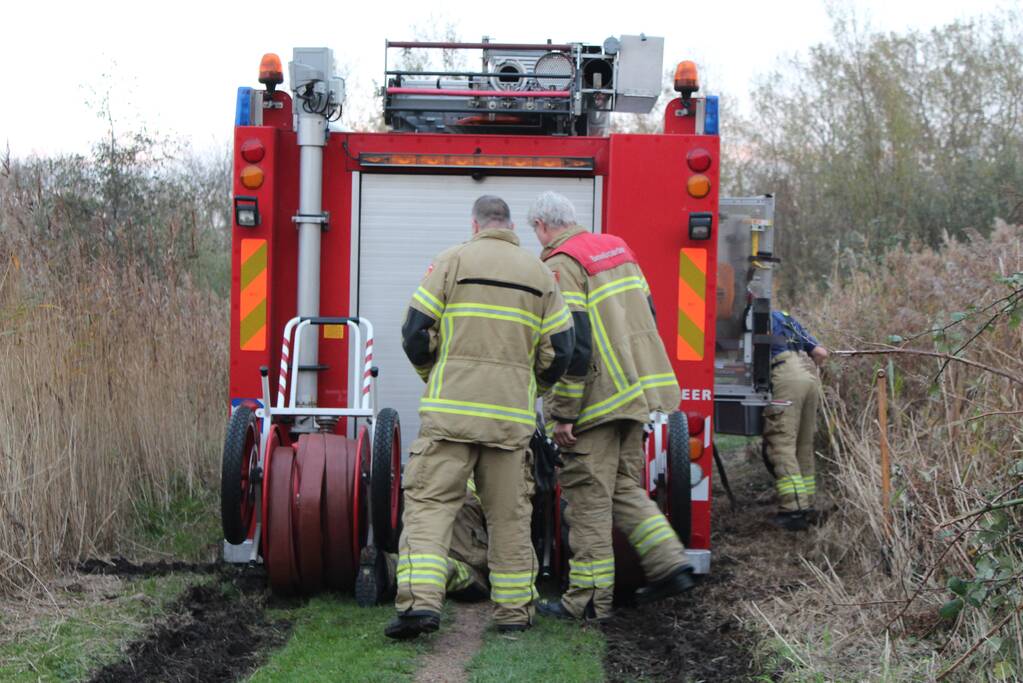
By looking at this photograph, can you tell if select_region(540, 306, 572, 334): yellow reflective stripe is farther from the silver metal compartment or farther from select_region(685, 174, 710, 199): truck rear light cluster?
the silver metal compartment

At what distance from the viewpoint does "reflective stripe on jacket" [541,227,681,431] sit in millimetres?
5836

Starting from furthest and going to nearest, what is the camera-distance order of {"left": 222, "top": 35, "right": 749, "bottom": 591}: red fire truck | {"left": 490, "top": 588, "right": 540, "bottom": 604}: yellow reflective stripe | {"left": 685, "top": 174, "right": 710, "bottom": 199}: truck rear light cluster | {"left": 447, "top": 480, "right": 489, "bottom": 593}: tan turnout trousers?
{"left": 685, "top": 174, "right": 710, "bottom": 199}: truck rear light cluster, {"left": 222, "top": 35, "right": 749, "bottom": 591}: red fire truck, {"left": 447, "top": 480, "right": 489, "bottom": 593}: tan turnout trousers, {"left": 490, "top": 588, "right": 540, "bottom": 604}: yellow reflective stripe

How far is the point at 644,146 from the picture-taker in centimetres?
662

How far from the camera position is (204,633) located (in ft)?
17.8

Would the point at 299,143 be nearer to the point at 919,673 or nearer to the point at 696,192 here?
the point at 696,192

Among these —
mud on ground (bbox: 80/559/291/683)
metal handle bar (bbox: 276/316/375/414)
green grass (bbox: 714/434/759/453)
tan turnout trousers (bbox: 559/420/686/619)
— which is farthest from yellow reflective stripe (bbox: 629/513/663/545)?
green grass (bbox: 714/434/759/453)

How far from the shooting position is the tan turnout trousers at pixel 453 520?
5.27 meters

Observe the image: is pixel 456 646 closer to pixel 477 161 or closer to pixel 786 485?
pixel 477 161

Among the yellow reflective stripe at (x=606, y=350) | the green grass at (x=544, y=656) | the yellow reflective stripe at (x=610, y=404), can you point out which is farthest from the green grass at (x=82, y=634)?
the yellow reflective stripe at (x=606, y=350)

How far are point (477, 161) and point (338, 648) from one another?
2843mm

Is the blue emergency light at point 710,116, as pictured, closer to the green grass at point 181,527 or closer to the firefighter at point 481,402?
the firefighter at point 481,402

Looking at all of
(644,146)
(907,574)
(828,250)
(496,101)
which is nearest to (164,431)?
(496,101)

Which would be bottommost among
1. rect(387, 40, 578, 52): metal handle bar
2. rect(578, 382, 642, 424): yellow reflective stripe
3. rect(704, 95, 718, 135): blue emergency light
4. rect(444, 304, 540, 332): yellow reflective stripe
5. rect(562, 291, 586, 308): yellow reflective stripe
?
rect(578, 382, 642, 424): yellow reflective stripe

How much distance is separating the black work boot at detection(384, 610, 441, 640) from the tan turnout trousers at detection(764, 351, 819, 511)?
11.9ft
